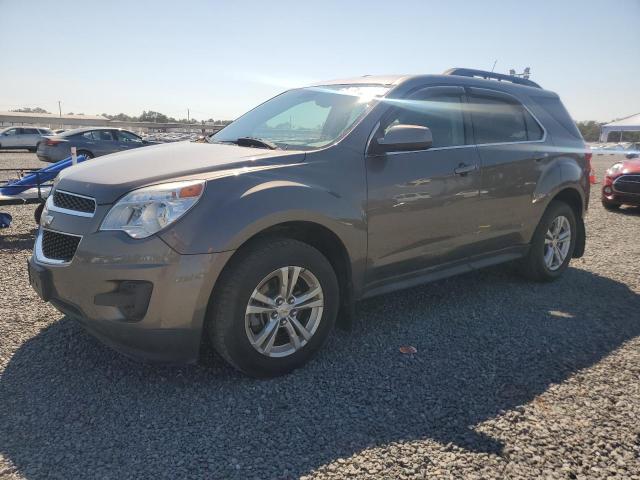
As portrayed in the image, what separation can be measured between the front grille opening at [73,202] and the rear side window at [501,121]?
2904 millimetres

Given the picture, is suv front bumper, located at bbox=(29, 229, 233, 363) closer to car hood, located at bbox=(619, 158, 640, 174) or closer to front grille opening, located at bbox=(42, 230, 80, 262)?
front grille opening, located at bbox=(42, 230, 80, 262)

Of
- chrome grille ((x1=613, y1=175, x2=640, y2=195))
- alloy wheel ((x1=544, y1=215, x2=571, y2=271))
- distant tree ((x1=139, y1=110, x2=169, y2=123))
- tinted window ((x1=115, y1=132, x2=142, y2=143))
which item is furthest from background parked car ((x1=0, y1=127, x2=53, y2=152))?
distant tree ((x1=139, y1=110, x2=169, y2=123))

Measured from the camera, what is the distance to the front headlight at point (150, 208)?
2520 mm

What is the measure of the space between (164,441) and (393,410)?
116 cm

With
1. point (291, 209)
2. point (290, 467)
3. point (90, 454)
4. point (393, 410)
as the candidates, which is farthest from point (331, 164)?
point (90, 454)

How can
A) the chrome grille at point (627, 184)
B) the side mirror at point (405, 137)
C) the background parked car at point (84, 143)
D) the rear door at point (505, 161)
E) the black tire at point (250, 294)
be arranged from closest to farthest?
the black tire at point (250, 294) < the side mirror at point (405, 137) < the rear door at point (505, 161) < the chrome grille at point (627, 184) < the background parked car at point (84, 143)

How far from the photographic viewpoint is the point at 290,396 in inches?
108

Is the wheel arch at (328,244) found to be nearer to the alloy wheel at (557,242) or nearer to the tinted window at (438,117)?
the tinted window at (438,117)

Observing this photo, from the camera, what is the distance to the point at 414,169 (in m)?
3.44

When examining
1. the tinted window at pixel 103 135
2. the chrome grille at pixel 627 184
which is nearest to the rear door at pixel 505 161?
the chrome grille at pixel 627 184

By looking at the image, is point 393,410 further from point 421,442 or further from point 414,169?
point 414,169

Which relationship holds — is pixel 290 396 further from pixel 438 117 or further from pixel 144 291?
pixel 438 117

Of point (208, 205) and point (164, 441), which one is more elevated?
point (208, 205)

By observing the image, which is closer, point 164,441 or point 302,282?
point 164,441
